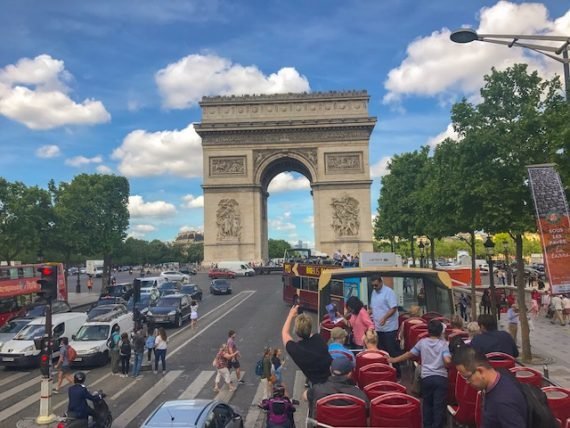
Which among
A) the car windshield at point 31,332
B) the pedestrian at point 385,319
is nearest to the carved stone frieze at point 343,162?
the car windshield at point 31,332

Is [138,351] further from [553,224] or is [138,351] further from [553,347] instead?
[553,347]

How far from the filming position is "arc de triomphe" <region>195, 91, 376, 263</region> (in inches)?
2566

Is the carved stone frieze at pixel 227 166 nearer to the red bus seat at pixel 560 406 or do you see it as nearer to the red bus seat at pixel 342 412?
the red bus seat at pixel 342 412

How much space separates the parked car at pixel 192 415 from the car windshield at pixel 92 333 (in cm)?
1174

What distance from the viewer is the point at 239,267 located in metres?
60.8

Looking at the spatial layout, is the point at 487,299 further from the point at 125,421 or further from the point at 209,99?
the point at 209,99

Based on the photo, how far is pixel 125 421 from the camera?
38.2ft

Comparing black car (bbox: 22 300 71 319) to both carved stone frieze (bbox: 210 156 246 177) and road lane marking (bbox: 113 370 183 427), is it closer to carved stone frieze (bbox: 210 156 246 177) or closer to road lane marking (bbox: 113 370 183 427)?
road lane marking (bbox: 113 370 183 427)

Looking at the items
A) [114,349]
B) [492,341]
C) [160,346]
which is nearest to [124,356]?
[114,349]

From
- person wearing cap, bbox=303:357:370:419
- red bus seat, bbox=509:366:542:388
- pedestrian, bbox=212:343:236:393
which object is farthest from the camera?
pedestrian, bbox=212:343:236:393

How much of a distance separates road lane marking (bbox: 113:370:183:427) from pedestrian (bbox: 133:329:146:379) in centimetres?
94

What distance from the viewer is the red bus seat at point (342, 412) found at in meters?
5.72

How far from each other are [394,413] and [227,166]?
62.8 meters

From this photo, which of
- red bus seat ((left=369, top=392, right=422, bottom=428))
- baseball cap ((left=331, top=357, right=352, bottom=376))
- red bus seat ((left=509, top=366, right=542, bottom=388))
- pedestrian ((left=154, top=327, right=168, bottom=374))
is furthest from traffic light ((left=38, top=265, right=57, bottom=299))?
red bus seat ((left=509, top=366, right=542, bottom=388))
